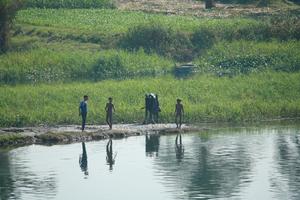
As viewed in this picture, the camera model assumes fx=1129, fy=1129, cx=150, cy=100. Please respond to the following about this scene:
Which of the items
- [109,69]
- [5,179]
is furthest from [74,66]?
[5,179]

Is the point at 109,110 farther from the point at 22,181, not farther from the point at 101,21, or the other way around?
the point at 101,21

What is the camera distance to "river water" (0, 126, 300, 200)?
105 feet

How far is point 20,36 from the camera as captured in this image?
62.7 m

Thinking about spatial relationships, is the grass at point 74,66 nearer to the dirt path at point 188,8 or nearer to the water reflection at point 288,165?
the water reflection at point 288,165

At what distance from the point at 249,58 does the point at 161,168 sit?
870 inches

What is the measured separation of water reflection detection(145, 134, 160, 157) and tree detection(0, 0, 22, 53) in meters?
17.5

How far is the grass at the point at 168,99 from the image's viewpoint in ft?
148

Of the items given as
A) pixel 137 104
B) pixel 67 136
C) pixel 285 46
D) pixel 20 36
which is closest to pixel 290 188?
pixel 67 136

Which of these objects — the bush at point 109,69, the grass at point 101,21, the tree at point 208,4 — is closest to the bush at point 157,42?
the grass at point 101,21

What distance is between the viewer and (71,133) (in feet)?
137

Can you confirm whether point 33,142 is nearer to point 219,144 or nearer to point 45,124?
point 45,124

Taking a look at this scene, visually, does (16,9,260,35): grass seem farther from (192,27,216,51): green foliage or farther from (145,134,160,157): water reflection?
(145,134,160,157): water reflection

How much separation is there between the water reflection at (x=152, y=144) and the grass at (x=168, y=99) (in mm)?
2777

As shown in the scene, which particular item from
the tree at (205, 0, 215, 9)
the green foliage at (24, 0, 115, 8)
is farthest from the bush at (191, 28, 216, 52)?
the green foliage at (24, 0, 115, 8)
